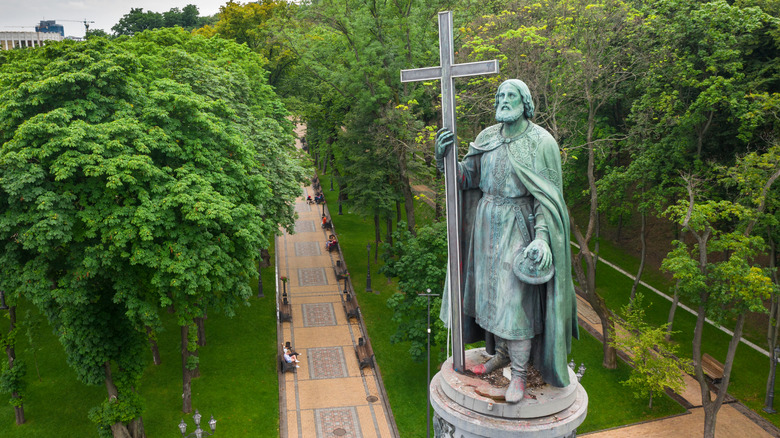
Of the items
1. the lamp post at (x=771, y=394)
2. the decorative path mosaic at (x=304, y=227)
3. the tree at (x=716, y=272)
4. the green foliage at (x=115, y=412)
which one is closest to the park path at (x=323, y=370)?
the green foliage at (x=115, y=412)

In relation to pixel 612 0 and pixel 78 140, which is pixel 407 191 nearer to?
pixel 612 0

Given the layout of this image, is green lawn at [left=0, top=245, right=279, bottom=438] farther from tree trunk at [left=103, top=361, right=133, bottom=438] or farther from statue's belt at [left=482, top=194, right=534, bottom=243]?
statue's belt at [left=482, top=194, right=534, bottom=243]

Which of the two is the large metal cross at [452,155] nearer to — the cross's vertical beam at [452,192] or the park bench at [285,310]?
the cross's vertical beam at [452,192]

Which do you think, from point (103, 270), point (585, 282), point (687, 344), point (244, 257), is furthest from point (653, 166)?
point (103, 270)

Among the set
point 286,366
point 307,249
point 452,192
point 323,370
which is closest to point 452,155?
point 452,192

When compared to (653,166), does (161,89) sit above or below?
above
